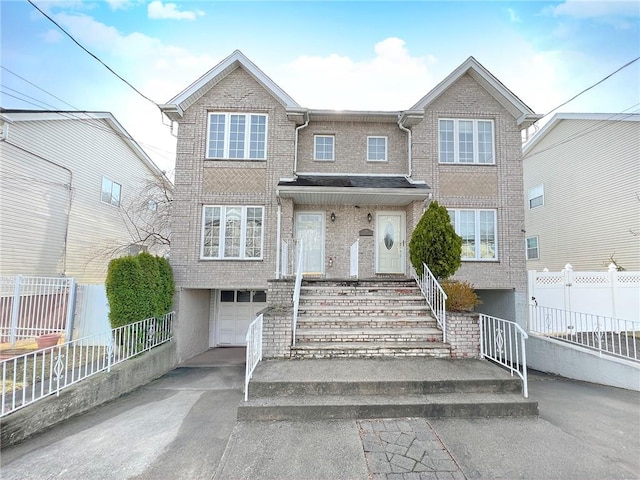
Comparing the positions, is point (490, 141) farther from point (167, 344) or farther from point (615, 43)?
point (167, 344)

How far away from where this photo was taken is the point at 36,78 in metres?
9.18

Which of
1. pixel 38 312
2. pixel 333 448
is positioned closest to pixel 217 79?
pixel 38 312

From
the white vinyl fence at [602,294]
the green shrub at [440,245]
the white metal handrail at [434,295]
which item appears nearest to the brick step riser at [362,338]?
the white metal handrail at [434,295]

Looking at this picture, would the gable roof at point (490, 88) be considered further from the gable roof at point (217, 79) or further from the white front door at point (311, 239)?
the white front door at point (311, 239)

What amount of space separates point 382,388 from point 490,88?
1055 centimetres

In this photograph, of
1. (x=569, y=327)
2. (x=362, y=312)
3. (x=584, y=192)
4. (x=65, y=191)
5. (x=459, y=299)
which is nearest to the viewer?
(x=459, y=299)

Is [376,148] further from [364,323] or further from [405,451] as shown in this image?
Result: [405,451]

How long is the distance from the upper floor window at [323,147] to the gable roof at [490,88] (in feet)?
9.06

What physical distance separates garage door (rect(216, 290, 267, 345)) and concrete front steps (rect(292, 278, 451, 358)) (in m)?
4.22

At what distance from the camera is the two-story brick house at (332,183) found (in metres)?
8.77

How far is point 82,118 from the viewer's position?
11367 millimetres

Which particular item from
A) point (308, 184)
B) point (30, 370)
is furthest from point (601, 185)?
point (30, 370)

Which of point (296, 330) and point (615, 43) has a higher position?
point (615, 43)

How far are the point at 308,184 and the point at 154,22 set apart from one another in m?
6.54
